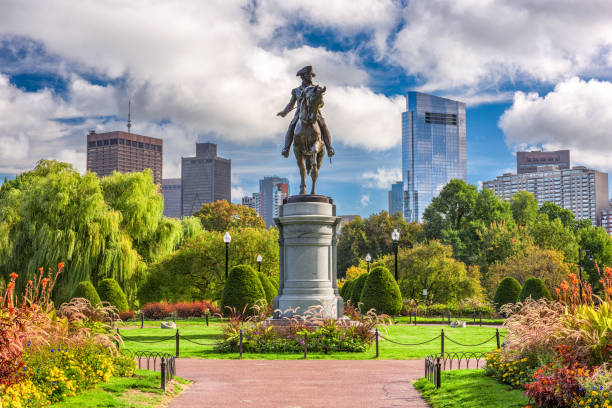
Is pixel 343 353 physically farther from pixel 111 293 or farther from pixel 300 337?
pixel 111 293

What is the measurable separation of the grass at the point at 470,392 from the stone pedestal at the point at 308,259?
7.68 m

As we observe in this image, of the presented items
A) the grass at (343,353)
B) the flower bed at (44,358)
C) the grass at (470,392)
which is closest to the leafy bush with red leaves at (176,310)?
the grass at (343,353)

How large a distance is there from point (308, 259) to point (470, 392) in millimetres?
10248

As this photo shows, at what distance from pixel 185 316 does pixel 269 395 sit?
83.6 feet

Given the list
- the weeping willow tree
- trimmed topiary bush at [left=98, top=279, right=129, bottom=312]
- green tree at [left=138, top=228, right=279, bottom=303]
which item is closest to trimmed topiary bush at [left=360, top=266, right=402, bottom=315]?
green tree at [left=138, top=228, right=279, bottom=303]

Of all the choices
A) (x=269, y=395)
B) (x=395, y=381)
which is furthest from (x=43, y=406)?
(x=395, y=381)

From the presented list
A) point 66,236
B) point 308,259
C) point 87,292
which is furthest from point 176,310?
point 308,259

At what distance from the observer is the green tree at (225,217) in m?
81.6

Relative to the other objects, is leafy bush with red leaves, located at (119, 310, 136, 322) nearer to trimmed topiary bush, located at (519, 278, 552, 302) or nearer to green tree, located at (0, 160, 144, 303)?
green tree, located at (0, 160, 144, 303)

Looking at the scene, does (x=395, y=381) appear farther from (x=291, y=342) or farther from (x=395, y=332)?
(x=395, y=332)

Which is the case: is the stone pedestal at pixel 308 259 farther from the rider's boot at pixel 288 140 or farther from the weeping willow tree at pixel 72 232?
the weeping willow tree at pixel 72 232

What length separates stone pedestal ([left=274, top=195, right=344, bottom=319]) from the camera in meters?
21.0

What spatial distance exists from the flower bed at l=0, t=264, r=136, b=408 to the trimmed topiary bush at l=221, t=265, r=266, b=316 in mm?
14202

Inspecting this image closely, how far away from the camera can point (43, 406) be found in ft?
32.8
